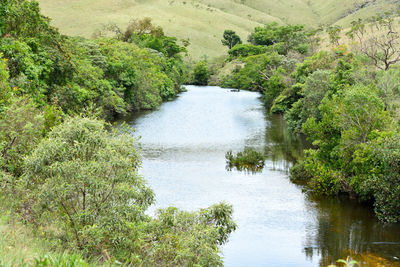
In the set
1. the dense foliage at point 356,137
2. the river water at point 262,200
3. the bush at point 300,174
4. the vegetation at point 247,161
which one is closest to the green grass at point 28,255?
the river water at point 262,200

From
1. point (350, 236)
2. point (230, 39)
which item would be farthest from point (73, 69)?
point (230, 39)

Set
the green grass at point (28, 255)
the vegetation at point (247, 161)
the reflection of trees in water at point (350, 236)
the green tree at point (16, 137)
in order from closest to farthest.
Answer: the green grass at point (28, 255), the green tree at point (16, 137), the reflection of trees in water at point (350, 236), the vegetation at point (247, 161)

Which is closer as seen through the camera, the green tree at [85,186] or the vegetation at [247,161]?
the green tree at [85,186]

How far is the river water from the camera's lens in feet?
68.8

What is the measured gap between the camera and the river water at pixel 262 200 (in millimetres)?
20969

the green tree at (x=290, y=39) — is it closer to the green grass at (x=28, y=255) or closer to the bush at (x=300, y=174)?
the bush at (x=300, y=174)

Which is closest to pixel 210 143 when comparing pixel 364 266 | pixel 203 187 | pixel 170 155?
pixel 170 155

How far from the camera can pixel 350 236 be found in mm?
22781

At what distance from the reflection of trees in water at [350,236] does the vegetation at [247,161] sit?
27.9ft

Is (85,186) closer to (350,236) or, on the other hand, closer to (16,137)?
(16,137)

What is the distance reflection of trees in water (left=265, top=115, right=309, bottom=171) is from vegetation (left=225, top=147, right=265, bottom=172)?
52.3 inches

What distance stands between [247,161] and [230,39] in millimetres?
117458

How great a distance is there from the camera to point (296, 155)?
129 feet

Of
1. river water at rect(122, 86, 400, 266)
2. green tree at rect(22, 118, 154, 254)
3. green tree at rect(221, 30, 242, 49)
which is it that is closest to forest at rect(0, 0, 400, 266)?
green tree at rect(22, 118, 154, 254)
